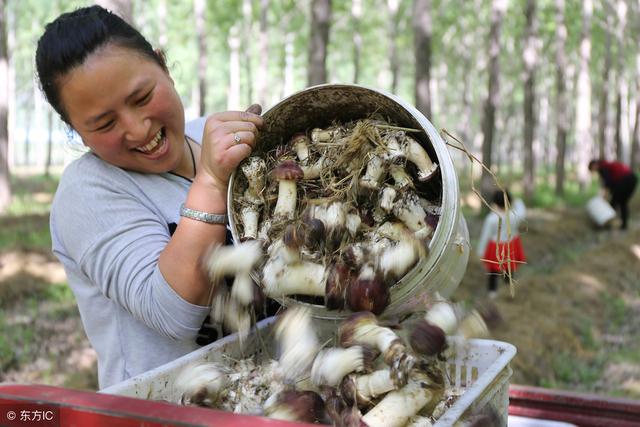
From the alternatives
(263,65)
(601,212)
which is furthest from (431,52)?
(263,65)

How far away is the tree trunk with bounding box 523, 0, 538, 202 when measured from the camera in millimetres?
14172

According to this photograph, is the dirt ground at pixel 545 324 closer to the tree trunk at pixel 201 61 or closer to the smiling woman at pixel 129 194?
the smiling woman at pixel 129 194

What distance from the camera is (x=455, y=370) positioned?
164 centimetres

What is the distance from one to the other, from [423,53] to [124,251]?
794cm

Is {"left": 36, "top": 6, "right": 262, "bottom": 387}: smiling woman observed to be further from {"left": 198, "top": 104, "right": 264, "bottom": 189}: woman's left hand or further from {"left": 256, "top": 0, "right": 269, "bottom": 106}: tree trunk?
{"left": 256, "top": 0, "right": 269, "bottom": 106}: tree trunk

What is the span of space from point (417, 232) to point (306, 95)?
51 cm

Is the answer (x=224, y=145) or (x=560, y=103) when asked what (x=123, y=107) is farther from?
(x=560, y=103)

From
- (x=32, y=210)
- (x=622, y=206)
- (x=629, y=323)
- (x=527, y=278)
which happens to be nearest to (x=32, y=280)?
(x=32, y=210)

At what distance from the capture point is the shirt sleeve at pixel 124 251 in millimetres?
1511

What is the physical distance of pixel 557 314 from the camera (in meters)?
6.38

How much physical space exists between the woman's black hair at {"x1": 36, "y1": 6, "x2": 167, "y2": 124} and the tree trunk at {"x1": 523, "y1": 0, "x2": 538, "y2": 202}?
1360 cm

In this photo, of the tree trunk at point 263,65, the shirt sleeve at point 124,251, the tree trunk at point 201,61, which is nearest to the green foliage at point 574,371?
the shirt sleeve at point 124,251

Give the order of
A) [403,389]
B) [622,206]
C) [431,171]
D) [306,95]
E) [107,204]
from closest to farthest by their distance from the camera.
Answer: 1. [403,389]
2. [107,204]
3. [431,171]
4. [306,95]
5. [622,206]

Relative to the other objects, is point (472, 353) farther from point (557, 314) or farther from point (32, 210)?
point (32, 210)
